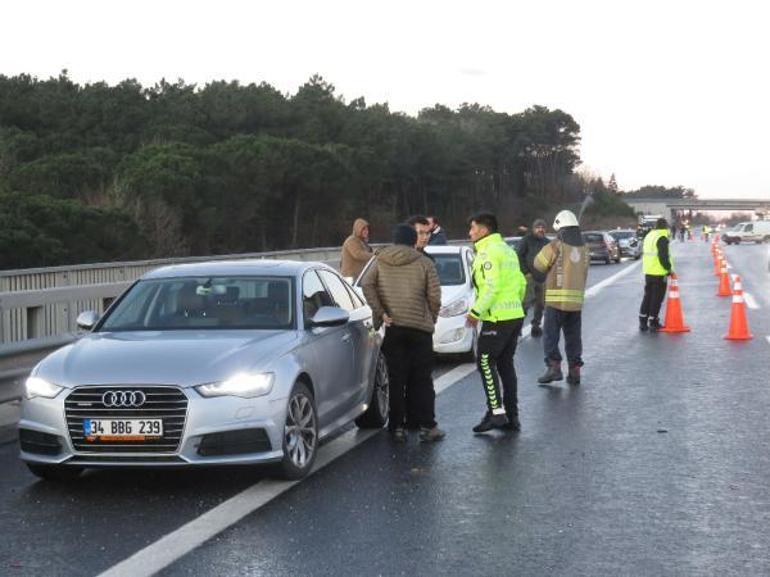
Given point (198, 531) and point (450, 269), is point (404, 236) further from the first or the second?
point (450, 269)

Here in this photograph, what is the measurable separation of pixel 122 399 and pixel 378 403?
10.1 feet

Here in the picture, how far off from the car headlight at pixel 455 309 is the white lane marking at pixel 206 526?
536 cm

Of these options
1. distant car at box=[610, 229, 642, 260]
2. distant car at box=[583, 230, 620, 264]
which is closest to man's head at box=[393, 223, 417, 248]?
distant car at box=[583, 230, 620, 264]

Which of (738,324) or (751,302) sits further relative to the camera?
(751,302)

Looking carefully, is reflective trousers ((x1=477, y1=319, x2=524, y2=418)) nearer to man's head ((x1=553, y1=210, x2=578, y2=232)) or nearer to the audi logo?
man's head ((x1=553, y1=210, x2=578, y2=232))

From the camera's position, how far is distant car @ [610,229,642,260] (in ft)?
177

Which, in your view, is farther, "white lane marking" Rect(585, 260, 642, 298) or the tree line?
the tree line

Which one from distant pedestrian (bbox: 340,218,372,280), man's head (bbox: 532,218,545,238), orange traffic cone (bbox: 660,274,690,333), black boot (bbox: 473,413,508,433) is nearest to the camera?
black boot (bbox: 473,413,508,433)

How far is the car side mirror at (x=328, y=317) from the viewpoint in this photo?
772 centimetres

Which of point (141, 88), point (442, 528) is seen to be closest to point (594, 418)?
point (442, 528)

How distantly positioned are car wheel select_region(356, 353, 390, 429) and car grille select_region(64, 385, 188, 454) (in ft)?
8.90

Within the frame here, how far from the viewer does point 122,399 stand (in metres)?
6.66

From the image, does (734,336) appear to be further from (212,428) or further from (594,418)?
(212,428)

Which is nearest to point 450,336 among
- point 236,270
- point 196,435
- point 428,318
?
point 428,318
